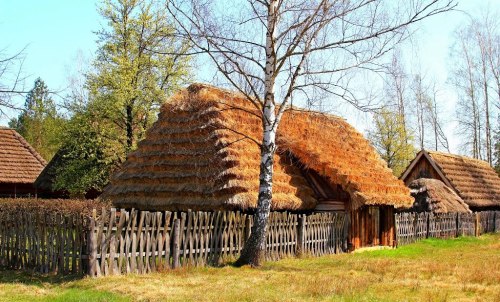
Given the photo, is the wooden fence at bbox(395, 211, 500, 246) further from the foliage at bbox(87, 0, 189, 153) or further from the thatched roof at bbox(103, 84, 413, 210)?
the foliage at bbox(87, 0, 189, 153)

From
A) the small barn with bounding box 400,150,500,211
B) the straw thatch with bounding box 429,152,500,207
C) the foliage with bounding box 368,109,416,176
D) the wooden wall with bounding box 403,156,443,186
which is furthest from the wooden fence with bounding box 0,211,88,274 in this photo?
the foliage with bounding box 368,109,416,176

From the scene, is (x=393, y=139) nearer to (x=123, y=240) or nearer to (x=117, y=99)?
(x=117, y=99)

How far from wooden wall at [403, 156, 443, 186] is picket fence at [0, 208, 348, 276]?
19552mm

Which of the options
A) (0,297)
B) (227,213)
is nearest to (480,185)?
(227,213)

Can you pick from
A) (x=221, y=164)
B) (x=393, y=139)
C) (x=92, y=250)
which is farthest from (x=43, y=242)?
(x=393, y=139)

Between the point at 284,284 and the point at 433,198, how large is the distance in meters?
19.7

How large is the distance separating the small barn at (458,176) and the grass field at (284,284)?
728 inches

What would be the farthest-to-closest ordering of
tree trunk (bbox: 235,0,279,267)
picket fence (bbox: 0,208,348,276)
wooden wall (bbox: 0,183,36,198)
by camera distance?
wooden wall (bbox: 0,183,36,198), tree trunk (bbox: 235,0,279,267), picket fence (bbox: 0,208,348,276)

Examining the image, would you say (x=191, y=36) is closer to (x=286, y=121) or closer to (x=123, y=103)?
(x=286, y=121)

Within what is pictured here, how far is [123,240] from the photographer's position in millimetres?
12352

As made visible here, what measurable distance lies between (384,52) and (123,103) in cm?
1435

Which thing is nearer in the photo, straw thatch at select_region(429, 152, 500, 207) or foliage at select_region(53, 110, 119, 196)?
foliage at select_region(53, 110, 119, 196)

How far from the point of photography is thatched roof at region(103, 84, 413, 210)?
17.1m

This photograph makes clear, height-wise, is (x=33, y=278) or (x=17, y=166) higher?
(x=17, y=166)
